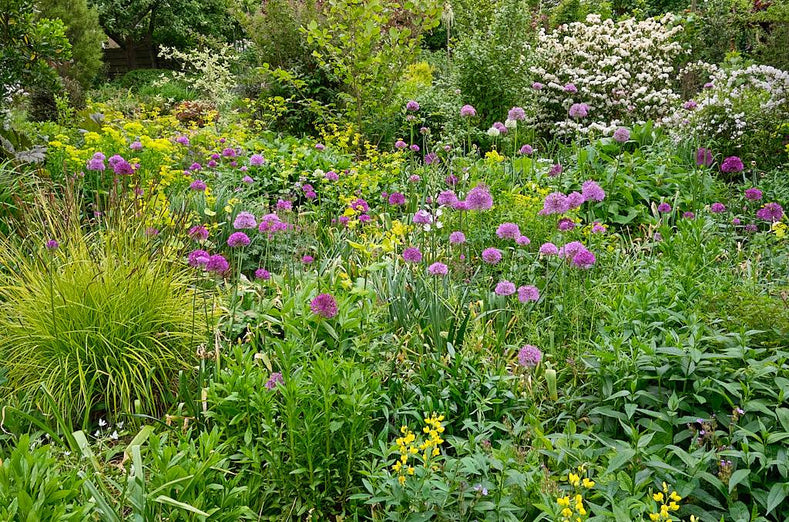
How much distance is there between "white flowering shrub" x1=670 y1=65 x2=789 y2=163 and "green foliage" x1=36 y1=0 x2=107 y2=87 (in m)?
12.1

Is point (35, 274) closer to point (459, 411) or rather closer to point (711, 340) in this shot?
point (459, 411)

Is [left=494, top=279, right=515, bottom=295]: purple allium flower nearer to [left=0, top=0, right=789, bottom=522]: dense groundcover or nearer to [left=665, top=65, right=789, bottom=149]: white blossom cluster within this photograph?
[left=0, top=0, right=789, bottom=522]: dense groundcover

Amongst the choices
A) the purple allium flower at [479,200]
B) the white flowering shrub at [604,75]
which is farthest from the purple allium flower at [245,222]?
the white flowering shrub at [604,75]

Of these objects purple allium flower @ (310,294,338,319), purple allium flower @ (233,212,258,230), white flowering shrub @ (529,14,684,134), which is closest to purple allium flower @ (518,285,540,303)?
purple allium flower @ (310,294,338,319)

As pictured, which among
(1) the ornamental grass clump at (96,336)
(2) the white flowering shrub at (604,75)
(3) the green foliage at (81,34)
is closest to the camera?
(1) the ornamental grass clump at (96,336)

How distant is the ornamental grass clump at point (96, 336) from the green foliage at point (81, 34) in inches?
468

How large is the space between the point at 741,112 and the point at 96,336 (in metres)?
5.50

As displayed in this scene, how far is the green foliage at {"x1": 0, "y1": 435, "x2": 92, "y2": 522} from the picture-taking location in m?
1.48

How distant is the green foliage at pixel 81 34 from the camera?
12.9 metres

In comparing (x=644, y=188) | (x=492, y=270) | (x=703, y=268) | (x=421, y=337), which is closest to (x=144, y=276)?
(x=421, y=337)

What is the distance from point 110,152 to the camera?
15.1 feet

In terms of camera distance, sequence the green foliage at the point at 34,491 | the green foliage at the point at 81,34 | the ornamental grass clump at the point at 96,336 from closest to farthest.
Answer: the green foliage at the point at 34,491
the ornamental grass clump at the point at 96,336
the green foliage at the point at 81,34

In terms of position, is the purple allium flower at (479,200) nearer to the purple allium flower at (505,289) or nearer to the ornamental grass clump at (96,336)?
the purple allium flower at (505,289)

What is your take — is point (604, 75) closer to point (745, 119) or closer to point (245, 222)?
point (745, 119)
